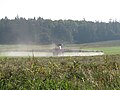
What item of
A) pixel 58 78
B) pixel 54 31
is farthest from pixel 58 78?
pixel 54 31

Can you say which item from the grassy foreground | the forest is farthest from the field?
the forest

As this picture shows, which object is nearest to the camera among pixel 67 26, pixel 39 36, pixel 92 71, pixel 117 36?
pixel 92 71

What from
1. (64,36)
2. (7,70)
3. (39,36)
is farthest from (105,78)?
(64,36)

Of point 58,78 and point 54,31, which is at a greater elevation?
point 58,78

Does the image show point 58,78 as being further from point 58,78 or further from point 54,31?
point 54,31

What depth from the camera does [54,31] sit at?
366 ft

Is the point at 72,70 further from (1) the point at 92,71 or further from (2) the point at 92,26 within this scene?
(2) the point at 92,26

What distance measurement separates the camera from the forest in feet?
279

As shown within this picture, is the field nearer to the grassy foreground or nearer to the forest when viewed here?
the grassy foreground

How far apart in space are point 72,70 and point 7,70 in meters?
1.97

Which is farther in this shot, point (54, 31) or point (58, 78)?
point (54, 31)

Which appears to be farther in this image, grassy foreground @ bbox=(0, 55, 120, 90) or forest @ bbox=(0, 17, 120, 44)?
forest @ bbox=(0, 17, 120, 44)

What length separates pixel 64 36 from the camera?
367 feet

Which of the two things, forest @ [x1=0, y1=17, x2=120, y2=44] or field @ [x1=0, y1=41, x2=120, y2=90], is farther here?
forest @ [x1=0, y1=17, x2=120, y2=44]
